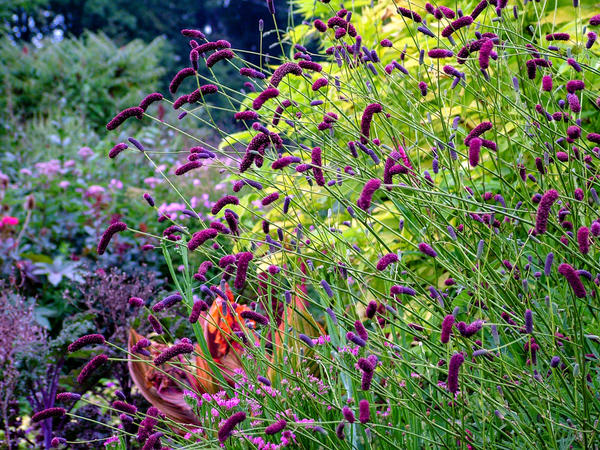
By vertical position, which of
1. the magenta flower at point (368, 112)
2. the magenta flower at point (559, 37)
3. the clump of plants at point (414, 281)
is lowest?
the clump of plants at point (414, 281)

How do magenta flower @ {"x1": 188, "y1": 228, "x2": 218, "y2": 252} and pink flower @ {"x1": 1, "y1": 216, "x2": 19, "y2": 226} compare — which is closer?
magenta flower @ {"x1": 188, "y1": 228, "x2": 218, "y2": 252}

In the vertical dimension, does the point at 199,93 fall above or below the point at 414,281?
above

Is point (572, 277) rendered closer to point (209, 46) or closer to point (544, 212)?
point (544, 212)

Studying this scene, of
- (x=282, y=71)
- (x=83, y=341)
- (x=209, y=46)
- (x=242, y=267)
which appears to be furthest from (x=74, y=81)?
(x=242, y=267)

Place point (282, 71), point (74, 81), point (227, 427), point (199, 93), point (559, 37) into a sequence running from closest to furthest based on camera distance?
point (227, 427)
point (282, 71)
point (199, 93)
point (559, 37)
point (74, 81)

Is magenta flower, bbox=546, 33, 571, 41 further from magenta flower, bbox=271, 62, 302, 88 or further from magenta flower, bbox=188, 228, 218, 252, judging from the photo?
magenta flower, bbox=188, 228, 218, 252

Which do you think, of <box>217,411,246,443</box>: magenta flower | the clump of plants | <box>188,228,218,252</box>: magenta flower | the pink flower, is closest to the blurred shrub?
the pink flower

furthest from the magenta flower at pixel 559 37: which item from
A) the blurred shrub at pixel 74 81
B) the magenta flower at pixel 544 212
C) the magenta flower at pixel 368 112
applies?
the blurred shrub at pixel 74 81

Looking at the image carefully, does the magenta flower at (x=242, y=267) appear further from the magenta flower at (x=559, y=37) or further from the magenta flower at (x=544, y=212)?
the magenta flower at (x=559, y=37)

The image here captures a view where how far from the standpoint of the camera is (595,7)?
9.22ft

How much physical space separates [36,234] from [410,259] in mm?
4252

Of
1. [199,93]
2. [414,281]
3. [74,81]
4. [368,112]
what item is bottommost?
[414,281]

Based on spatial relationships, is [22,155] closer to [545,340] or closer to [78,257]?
[78,257]

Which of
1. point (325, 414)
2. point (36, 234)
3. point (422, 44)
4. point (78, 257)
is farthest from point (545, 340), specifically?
point (36, 234)
